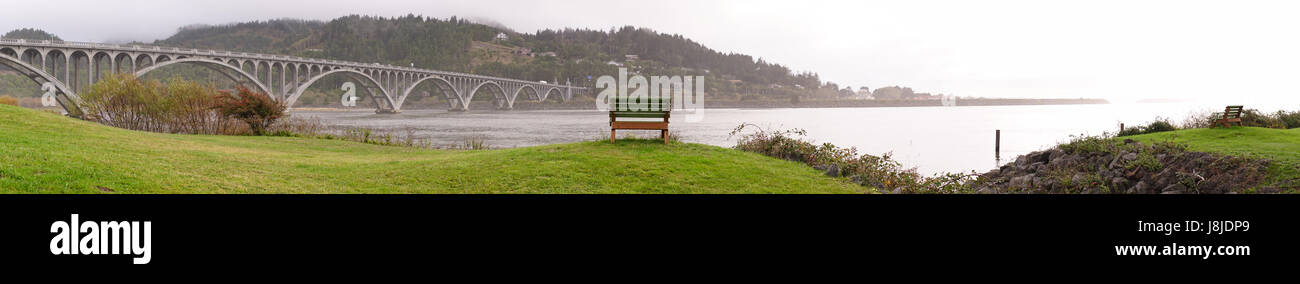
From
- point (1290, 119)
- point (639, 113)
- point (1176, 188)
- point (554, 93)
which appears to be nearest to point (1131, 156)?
point (1176, 188)

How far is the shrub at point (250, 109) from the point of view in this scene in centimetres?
2222

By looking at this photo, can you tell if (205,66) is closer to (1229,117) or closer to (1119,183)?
(1119,183)

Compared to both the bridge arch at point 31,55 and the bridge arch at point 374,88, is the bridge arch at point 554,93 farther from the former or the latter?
the bridge arch at point 31,55

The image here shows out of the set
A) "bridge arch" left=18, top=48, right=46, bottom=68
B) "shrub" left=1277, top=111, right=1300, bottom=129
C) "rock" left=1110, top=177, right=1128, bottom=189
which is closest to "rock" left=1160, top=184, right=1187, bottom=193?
Result: "rock" left=1110, top=177, right=1128, bottom=189

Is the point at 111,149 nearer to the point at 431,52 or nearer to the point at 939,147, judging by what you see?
the point at 939,147

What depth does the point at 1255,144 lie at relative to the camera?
41.0ft

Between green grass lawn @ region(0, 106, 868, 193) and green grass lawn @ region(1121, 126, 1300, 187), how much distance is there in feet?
21.2

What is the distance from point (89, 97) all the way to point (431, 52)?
401 feet

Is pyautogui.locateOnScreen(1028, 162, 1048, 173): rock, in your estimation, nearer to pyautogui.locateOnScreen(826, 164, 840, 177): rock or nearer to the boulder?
the boulder

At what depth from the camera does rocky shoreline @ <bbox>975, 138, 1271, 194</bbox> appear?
10.6m

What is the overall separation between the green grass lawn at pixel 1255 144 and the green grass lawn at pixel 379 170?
647 centimetres
